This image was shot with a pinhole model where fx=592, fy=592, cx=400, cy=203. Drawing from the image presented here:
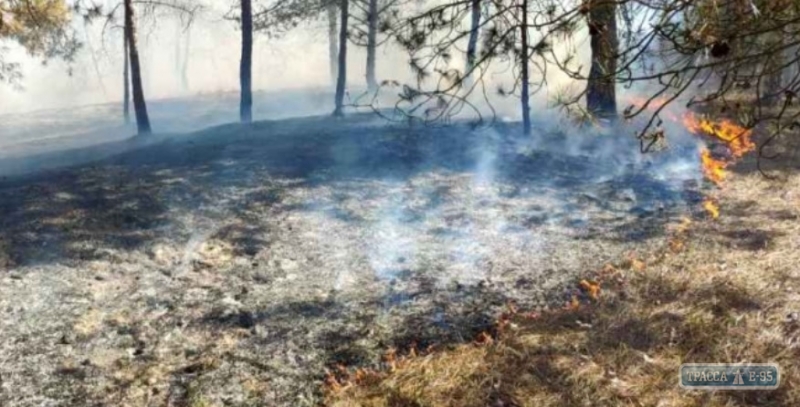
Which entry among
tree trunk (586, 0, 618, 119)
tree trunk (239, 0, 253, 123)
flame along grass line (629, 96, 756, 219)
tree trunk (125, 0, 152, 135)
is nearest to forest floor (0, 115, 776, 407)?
flame along grass line (629, 96, 756, 219)

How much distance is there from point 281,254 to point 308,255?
32cm

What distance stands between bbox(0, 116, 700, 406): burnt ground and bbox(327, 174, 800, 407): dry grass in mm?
429

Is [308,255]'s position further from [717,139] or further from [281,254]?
[717,139]

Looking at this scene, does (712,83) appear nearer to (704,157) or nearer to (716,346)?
(704,157)

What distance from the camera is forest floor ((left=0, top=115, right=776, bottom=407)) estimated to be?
468cm

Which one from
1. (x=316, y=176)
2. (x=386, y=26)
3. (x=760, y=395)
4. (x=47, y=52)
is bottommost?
(x=760, y=395)

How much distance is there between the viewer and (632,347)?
14.8 feet

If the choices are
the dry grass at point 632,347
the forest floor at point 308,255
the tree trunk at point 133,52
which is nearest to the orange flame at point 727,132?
the forest floor at point 308,255

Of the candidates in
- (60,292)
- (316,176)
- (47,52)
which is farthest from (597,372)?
(47,52)

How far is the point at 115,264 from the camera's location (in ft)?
21.1

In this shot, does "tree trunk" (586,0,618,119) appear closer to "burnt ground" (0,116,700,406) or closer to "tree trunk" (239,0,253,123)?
"burnt ground" (0,116,700,406)

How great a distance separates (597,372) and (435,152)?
282 inches

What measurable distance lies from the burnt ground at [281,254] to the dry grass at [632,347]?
43cm

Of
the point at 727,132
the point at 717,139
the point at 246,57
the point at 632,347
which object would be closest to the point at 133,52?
the point at 246,57
